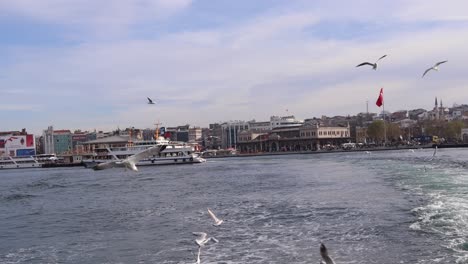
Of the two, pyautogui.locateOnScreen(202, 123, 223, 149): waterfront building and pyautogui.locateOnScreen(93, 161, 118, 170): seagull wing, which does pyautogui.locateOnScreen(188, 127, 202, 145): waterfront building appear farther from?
pyautogui.locateOnScreen(93, 161, 118, 170): seagull wing

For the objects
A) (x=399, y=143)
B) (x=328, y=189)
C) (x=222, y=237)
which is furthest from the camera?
(x=399, y=143)

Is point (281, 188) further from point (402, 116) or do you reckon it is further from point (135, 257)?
point (402, 116)

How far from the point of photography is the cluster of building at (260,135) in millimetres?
106562

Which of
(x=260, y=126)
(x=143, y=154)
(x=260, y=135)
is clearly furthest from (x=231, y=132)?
(x=143, y=154)

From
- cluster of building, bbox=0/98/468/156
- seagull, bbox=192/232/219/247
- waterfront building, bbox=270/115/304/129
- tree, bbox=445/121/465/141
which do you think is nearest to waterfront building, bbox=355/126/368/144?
cluster of building, bbox=0/98/468/156

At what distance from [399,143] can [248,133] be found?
137 ft

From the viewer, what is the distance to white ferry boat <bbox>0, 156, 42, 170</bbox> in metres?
91.9

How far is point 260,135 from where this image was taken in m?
142

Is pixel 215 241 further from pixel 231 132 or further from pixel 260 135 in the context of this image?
pixel 231 132

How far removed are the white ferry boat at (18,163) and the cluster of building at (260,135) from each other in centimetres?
1048

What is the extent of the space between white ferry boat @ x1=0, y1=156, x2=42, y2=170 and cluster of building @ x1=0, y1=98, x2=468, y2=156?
10.5 metres

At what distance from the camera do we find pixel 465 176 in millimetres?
25000

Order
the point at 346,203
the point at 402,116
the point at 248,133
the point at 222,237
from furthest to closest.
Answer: the point at 402,116 → the point at 248,133 → the point at 346,203 → the point at 222,237

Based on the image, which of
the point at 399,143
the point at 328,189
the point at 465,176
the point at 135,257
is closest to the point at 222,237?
the point at 135,257
